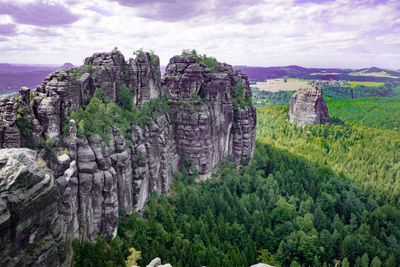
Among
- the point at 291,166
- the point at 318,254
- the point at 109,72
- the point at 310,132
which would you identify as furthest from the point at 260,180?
the point at 310,132

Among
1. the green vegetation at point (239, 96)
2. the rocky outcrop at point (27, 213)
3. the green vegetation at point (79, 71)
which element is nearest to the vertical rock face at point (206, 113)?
the green vegetation at point (239, 96)

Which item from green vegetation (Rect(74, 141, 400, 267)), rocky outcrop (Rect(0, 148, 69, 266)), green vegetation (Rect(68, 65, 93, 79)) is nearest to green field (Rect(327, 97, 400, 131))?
green vegetation (Rect(74, 141, 400, 267))

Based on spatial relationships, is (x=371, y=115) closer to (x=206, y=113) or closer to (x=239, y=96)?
(x=239, y=96)

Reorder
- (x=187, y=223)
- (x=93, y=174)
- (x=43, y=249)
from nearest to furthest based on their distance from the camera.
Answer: (x=43, y=249) → (x=93, y=174) → (x=187, y=223)

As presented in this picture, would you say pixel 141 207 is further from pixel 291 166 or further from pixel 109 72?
pixel 291 166

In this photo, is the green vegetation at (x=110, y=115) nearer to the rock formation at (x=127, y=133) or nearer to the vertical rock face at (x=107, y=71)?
the rock formation at (x=127, y=133)

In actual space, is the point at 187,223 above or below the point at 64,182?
below

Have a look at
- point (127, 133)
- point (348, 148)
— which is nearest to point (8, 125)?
point (127, 133)
